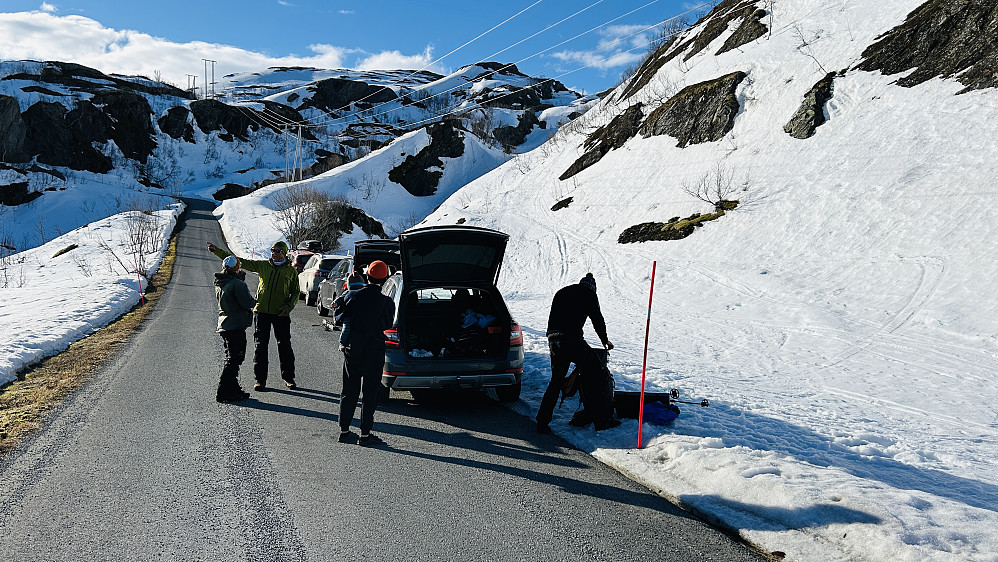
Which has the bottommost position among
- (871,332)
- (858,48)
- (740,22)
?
(871,332)

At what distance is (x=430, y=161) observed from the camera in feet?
218

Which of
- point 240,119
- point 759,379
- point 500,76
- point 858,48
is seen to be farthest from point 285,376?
point 500,76

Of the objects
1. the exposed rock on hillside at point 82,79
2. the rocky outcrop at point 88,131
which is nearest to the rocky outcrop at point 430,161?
the rocky outcrop at point 88,131

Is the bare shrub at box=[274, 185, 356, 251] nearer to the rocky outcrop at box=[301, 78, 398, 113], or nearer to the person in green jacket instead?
the person in green jacket

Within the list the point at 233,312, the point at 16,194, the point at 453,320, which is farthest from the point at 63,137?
the point at 453,320

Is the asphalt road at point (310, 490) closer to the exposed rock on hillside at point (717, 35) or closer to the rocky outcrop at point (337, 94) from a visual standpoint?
the exposed rock on hillside at point (717, 35)

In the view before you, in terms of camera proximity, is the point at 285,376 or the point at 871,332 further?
the point at 871,332

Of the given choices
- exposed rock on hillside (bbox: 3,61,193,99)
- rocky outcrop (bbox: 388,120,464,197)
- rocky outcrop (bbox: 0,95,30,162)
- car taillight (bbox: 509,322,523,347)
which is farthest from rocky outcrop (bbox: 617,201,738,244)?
exposed rock on hillside (bbox: 3,61,193,99)

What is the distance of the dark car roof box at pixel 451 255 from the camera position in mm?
7594

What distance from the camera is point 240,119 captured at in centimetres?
10862

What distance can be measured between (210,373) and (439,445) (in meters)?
4.74

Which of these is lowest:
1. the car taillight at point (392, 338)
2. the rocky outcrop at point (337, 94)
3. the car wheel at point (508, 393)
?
the car wheel at point (508, 393)

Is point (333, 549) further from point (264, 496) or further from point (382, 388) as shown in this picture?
point (382, 388)

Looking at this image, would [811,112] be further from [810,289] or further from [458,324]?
[458,324]
